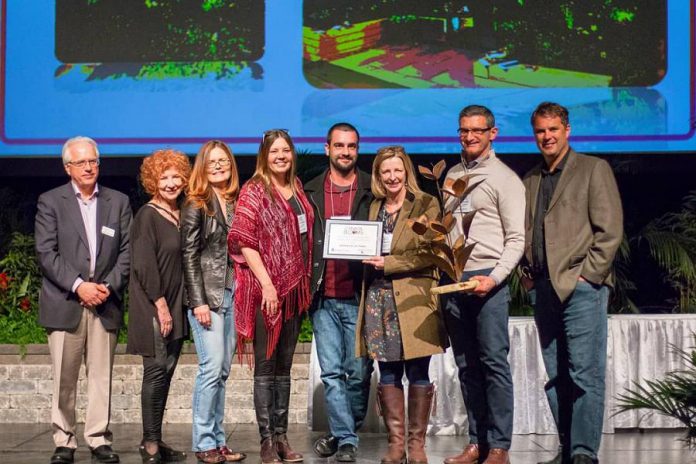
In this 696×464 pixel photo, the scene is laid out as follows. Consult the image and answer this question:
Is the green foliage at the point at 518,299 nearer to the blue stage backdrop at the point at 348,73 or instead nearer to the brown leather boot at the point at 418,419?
the blue stage backdrop at the point at 348,73

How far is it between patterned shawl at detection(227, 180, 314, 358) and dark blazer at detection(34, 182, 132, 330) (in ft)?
2.59

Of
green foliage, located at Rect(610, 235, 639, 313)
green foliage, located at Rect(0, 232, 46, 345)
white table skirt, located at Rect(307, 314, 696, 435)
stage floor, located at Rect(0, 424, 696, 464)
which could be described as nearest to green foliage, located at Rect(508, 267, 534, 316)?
green foliage, located at Rect(610, 235, 639, 313)

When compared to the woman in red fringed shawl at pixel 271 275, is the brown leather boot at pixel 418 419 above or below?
below

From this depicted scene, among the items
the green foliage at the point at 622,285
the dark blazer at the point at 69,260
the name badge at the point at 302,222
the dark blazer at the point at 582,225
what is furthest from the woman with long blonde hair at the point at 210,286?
the green foliage at the point at 622,285

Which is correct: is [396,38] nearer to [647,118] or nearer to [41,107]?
[647,118]

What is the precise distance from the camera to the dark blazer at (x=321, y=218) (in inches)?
231

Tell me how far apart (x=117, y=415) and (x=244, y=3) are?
3345 mm

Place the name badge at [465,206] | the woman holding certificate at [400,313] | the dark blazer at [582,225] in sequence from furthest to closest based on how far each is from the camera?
the woman holding certificate at [400,313], the name badge at [465,206], the dark blazer at [582,225]

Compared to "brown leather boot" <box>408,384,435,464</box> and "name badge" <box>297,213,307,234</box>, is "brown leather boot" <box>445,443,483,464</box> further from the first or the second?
"name badge" <box>297,213,307,234</box>

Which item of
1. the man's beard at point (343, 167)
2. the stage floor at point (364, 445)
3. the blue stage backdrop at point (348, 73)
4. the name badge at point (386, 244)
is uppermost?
the blue stage backdrop at point (348, 73)

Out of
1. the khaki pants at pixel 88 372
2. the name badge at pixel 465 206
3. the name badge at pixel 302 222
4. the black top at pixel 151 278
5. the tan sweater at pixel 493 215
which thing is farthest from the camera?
the khaki pants at pixel 88 372

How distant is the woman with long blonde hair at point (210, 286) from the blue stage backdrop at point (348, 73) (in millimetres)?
2865

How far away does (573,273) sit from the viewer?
5.32 meters

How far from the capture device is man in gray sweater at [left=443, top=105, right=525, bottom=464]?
5461 mm
